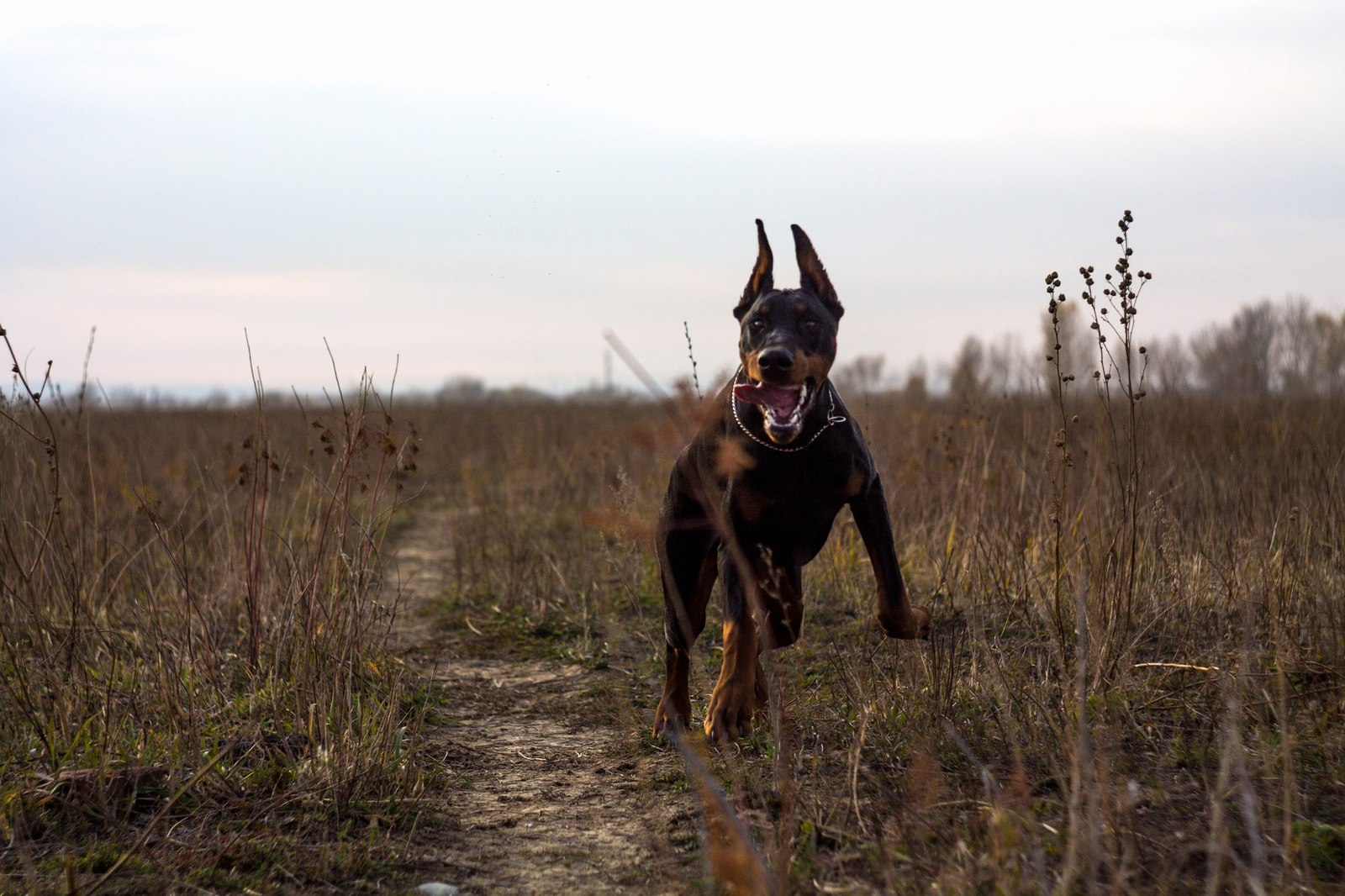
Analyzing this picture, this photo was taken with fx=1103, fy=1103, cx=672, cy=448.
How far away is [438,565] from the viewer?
25.1 feet

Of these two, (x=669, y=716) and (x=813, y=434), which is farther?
(x=669, y=716)

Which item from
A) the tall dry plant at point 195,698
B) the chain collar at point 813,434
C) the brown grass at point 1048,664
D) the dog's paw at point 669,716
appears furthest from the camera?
the dog's paw at point 669,716

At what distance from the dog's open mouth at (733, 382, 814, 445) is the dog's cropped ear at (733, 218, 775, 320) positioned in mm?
552

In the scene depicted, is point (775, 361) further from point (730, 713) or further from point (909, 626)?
point (730, 713)

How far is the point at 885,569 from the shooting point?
3.34m

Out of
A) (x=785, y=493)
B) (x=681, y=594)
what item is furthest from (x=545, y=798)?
(x=785, y=493)

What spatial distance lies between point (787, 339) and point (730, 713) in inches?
44.4

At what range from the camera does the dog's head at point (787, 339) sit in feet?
10.5

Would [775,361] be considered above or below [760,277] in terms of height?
below

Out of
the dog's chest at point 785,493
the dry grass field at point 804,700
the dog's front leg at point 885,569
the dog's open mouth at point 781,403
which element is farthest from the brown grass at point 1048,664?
the dog's open mouth at point 781,403

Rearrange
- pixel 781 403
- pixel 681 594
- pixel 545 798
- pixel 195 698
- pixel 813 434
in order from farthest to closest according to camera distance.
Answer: pixel 681 594 → pixel 195 698 → pixel 813 434 → pixel 781 403 → pixel 545 798

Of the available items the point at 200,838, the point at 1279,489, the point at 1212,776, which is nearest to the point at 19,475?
the point at 200,838

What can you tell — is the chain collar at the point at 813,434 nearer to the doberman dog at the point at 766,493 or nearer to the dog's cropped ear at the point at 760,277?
the doberman dog at the point at 766,493

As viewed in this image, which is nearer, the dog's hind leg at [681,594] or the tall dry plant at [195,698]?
the tall dry plant at [195,698]
